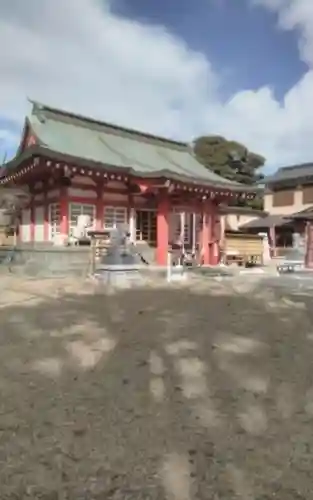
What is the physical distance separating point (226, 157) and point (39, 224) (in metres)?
26.2

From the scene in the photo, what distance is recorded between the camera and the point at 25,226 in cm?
1700

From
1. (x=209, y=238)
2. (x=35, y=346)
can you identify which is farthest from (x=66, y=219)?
(x=35, y=346)

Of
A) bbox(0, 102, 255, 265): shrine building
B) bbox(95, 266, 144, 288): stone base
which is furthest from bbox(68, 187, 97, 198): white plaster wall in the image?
bbox(95, 266, 144, 288): stone base

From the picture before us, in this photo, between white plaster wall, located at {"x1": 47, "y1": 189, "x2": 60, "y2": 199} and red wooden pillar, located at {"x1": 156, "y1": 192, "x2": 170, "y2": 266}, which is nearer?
white plaster wall, located at {"x1": 47, "y1": 189, "x2": 60, "y2": 199}

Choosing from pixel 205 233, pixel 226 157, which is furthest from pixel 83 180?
A: pixel 226 157

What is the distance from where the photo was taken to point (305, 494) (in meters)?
1.67

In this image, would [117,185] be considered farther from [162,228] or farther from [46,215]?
[46,215]

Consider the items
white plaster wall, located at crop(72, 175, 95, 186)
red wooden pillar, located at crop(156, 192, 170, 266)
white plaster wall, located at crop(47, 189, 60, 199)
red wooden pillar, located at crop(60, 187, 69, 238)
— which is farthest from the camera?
red wooden pillar, located at crop(156, 192, 170, 266)

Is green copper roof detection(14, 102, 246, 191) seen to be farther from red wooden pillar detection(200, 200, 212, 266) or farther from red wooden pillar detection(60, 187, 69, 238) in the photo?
red wooden pillar detection(60, 187, 69, 238)

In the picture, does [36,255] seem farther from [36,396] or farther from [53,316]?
[36,396]

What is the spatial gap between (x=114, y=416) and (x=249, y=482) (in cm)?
86

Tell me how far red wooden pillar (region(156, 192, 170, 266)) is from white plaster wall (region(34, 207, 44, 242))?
162 inches

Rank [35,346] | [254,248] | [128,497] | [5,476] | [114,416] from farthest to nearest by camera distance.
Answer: [254,248] < [35,346] < [114,416] < [5,476] < [128,497]

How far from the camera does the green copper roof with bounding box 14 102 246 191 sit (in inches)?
604
